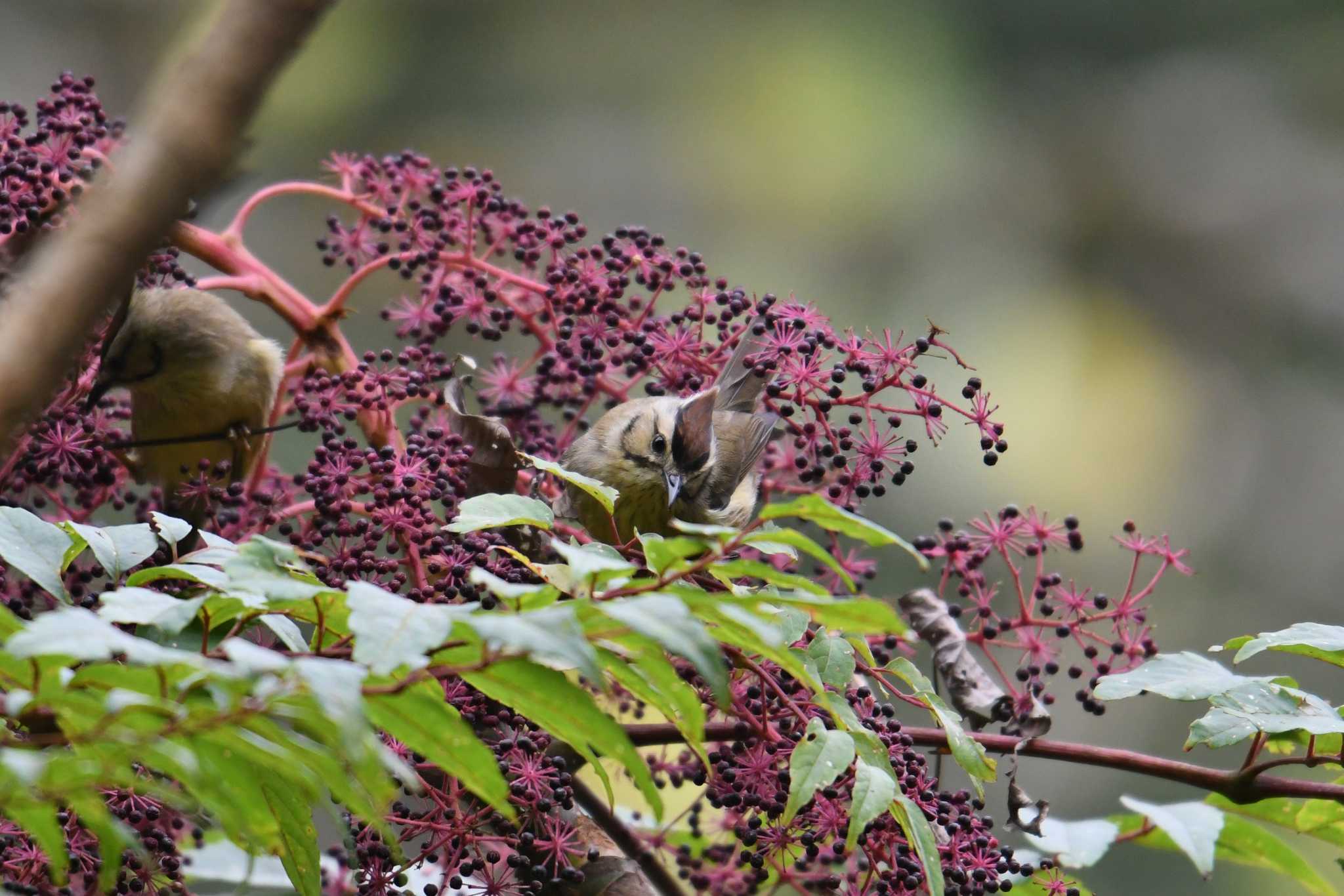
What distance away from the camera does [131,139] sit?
35.9 inches

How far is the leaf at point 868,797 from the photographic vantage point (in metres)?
1.41

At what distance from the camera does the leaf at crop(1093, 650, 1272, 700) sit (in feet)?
5.65

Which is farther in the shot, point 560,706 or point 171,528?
point 171,528

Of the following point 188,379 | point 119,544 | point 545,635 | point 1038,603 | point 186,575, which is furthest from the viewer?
point 188,379

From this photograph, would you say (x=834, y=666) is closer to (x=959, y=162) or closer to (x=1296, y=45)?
(x=959, y=162)

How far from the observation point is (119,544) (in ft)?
5.05

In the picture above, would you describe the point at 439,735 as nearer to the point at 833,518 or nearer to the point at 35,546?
the point at 833,518

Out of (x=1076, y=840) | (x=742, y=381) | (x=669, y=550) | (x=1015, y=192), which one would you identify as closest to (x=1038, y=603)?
(x=1076, y=840)

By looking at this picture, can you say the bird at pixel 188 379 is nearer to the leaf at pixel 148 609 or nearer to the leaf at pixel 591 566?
the leaf at pixel 148 609

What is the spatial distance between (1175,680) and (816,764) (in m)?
0.55

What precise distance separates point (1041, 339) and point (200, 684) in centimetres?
569

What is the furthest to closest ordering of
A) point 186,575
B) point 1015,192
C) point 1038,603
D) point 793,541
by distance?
point 1015,192 → point 1038,603 → point 186,575 → point 793,541

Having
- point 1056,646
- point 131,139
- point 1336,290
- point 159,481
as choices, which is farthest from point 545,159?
point 131,139

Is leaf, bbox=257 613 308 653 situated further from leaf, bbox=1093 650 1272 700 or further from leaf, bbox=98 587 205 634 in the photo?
leaf, bbox=1093 650 1272 700
